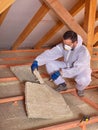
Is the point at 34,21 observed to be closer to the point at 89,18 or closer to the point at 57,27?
the point at 57,27

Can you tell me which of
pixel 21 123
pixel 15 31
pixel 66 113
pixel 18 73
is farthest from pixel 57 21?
pixel 21 123

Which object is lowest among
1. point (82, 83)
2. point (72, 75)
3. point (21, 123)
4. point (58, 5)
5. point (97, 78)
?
point (97, 78)

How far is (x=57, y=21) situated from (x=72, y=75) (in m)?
2.18

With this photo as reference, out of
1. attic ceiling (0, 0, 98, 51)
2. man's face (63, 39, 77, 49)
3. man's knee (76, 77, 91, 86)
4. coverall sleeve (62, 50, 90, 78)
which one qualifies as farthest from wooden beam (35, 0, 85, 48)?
man's knee (76, 77, 91, 86)

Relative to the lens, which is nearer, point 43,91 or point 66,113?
point 66,113

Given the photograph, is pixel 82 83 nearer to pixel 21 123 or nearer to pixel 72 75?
pixel 72 75

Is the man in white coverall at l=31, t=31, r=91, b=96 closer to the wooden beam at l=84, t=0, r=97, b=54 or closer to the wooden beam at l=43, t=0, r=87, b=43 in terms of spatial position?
the wooden beam at l=43, t=0, r=87, b=43

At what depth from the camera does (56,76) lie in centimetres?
309

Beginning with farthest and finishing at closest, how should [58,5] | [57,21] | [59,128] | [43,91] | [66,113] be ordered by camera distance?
[57,21], [58,5], [43,91], [66,113], [59,128]

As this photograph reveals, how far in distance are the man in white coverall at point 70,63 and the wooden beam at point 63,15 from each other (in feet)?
2.57

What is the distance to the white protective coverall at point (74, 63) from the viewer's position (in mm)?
2975

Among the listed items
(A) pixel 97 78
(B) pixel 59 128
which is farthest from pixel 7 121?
(A) pixel 97 78

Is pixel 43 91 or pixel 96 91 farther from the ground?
pixel 43 91

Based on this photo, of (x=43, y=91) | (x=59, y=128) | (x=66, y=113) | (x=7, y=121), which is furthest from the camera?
(x=43, y=91)
